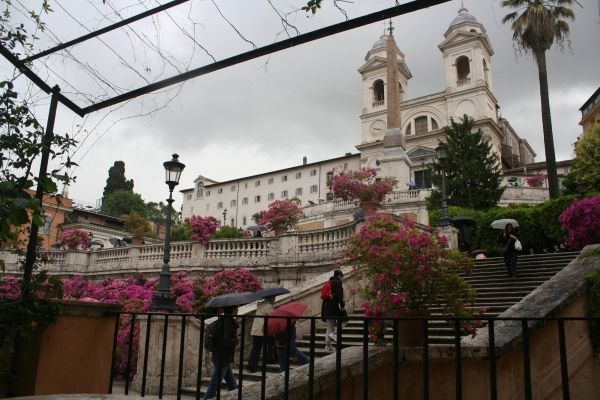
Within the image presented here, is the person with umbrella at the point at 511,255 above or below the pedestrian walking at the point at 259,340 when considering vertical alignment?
above

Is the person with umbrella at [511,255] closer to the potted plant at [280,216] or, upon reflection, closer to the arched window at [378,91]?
the potted plant at [280,216]

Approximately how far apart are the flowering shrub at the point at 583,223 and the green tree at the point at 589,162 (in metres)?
14.5

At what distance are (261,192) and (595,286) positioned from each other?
67327 mm

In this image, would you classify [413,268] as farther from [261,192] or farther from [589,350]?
[261,192]

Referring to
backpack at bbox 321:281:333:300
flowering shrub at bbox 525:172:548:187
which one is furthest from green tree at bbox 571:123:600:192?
backpack at bbox 321:281:333:300

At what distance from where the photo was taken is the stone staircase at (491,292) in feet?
29.6

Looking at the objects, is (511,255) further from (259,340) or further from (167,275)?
(167,275)

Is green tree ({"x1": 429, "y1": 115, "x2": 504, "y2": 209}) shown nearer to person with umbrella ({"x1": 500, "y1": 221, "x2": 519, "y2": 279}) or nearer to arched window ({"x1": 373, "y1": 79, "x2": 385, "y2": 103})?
person with umbrella ({"x1": 500, "y1": 221, "x2": 519, "y2": 279})

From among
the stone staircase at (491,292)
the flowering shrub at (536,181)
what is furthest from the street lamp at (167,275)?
the flowering shrub at (536,181)

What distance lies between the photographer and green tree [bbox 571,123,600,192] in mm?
28594

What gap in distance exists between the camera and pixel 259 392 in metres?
4.56

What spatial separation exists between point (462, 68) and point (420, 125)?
30.2 feet

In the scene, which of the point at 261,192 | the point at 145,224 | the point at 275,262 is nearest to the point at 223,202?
the point at 261,192

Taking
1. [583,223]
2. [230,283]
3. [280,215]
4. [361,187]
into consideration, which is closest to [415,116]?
[361,187]
